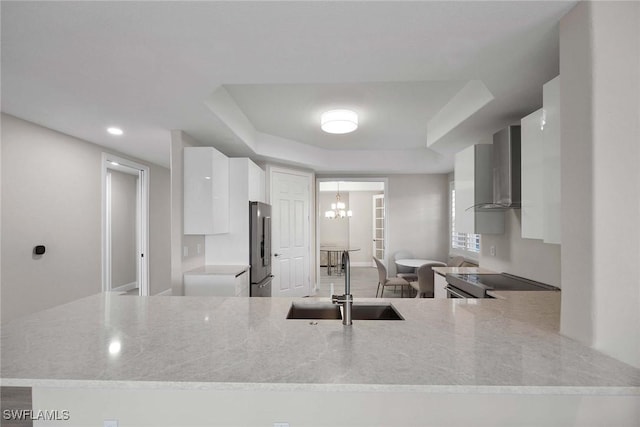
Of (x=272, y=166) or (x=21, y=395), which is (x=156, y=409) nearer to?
(x=21, y=395)

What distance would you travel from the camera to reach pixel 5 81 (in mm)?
2043

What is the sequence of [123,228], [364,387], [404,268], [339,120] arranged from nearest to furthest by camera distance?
1. [364,387]
2. [339,120]
3. [404,268]
4. [123,228]

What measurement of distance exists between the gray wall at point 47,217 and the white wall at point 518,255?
14.8 feet

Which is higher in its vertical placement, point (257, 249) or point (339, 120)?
point (339, 120)

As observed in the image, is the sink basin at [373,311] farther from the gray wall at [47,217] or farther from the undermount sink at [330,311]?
the gray wall at [47,217]

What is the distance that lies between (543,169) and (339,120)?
1.97m

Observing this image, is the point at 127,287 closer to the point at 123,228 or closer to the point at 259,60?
the point at 123,228

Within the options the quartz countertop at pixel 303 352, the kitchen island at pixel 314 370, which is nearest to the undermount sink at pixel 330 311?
the quartz countertop at pixel 303 352

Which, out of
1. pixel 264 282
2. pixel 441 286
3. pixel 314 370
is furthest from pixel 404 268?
pixel 314 370

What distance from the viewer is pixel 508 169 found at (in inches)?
99.0

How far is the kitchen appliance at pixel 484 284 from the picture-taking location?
2395 mm

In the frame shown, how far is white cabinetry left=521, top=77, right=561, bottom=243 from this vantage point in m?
1.79

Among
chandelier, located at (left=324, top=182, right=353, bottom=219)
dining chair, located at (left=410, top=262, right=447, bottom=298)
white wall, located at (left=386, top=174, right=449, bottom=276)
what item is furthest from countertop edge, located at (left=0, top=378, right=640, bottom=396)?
chandelier, located at (left=324, top=182, right=353, bottom=219)

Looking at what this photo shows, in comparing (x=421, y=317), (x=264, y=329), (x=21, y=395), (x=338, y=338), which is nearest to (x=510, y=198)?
(x=421, y=317)
